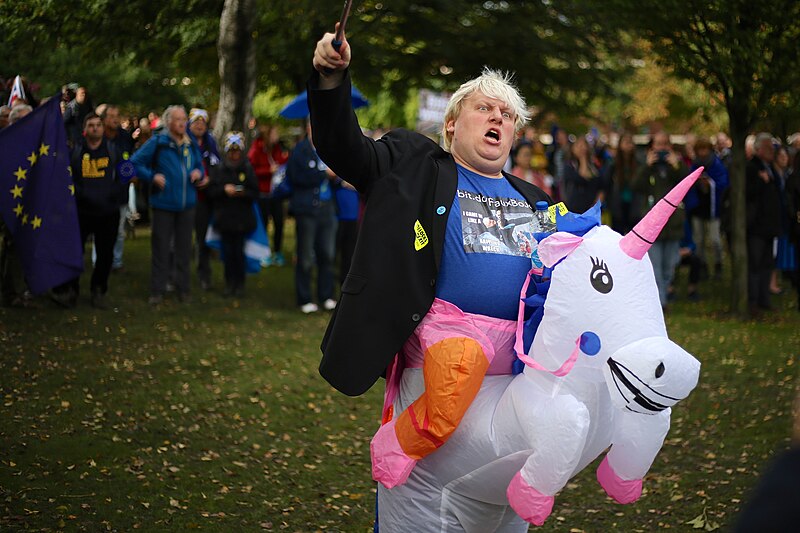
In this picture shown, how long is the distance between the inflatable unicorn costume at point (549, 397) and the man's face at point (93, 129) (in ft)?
23.4

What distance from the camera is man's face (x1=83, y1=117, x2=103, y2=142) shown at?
9.79 meters

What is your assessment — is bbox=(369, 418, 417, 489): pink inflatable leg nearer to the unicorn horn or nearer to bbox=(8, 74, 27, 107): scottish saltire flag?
the unicorn horn

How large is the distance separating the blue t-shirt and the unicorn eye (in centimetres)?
40

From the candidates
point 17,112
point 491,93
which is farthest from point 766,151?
point 491,93

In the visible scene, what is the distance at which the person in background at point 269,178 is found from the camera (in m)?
14.9

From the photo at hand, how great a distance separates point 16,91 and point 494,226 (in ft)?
18.8

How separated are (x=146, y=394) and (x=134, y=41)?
427 centimetres

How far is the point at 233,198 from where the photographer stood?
12008 mm

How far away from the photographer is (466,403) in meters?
3.37

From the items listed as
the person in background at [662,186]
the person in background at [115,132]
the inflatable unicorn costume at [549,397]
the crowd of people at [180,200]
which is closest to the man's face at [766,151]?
Answer: the person in background at [662,186]

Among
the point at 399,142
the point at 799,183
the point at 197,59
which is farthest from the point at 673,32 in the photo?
the point at 399,142

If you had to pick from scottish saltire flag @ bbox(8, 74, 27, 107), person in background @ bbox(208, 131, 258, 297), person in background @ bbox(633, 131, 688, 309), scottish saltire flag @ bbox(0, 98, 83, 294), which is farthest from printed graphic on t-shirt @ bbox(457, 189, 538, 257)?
person in background @ bbox(633, 131, 688, 309)

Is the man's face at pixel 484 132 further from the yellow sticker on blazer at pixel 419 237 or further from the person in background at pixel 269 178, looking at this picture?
the person in background at pixel 269 178

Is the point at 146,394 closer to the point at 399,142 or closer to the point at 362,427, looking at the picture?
the point at 362,427
